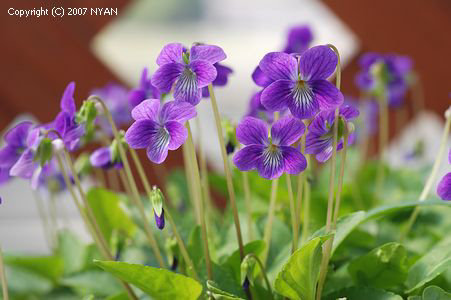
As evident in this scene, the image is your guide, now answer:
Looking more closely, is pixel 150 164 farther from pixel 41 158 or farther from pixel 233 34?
A: pixel 233 34

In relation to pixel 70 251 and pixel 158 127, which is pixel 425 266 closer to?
pixel 158 127

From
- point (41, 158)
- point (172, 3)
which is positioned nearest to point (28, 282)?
point (41, 158)

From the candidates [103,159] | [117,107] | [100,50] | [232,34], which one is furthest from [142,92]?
[232,34]

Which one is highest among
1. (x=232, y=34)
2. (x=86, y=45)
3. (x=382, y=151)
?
(x=232, y=34)

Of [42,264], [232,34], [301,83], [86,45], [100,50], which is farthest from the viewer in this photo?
[232,34]

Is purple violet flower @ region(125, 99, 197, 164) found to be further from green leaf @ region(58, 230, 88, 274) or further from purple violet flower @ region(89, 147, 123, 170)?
green leaf @ region(58, 230, 88, 274)

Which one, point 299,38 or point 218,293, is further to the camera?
point 299,38
